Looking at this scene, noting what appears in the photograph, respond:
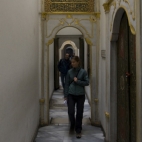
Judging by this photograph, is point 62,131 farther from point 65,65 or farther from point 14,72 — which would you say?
point 65,65

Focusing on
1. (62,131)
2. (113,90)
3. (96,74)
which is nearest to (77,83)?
(113,90)

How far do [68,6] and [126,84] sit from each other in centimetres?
289

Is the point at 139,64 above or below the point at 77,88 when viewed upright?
above

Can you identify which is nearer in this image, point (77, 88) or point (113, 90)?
point (113, 90)

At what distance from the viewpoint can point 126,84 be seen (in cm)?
341

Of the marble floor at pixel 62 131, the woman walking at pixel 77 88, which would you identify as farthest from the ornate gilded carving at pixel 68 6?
the marble floor at pixel 62 131

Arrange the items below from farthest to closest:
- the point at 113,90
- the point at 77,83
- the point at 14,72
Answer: the point at 77,83
the point at 113,90
the point at 14,72

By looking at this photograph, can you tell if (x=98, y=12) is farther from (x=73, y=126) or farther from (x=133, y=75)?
(x=133, y=75)

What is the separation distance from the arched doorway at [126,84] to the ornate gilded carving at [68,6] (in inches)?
78.1

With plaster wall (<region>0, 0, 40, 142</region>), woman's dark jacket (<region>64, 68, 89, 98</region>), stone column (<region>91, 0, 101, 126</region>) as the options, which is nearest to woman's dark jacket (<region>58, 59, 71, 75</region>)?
stone column (<region>91, 0, 101, 126</region>)

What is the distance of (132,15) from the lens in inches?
107

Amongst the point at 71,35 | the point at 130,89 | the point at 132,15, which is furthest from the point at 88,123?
the point at 71,35

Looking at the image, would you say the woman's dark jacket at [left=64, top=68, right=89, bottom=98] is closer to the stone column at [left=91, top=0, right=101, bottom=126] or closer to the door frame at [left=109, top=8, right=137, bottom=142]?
the door frame at [left=109, top=8, right=137, bottom=142]

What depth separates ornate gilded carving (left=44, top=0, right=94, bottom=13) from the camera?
223 inches
